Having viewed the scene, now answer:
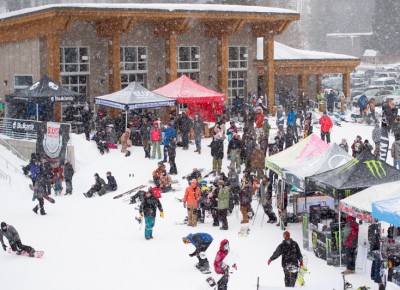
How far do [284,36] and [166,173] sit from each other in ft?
205

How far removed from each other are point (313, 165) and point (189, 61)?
61.0 ft


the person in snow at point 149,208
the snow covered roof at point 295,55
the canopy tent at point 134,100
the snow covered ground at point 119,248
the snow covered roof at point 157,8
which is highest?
the snow covered roof at point 157,8

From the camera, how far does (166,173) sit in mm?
23656

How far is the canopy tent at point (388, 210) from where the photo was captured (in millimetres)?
13688

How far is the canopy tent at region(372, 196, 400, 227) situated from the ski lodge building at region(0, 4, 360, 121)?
19464mm

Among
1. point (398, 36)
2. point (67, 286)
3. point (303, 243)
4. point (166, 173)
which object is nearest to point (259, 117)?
point (166, 173)

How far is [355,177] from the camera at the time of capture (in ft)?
54.0

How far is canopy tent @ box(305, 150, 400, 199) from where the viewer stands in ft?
53.3

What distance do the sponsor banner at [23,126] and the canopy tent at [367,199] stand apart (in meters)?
16.5

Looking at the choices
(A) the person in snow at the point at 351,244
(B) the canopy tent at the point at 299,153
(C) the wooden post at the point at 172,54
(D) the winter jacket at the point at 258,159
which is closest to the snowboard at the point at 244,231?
(B) the canopy tent at the point at 299,153

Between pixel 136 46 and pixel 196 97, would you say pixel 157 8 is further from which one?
pixel 196 97

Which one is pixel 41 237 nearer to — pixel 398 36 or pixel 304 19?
pixel 398 36

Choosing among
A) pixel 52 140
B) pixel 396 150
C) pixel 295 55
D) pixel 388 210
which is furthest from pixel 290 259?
pixel 295 55

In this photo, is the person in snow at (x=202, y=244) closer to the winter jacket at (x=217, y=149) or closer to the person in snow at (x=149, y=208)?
the person in snow at (x=149, y=208)
